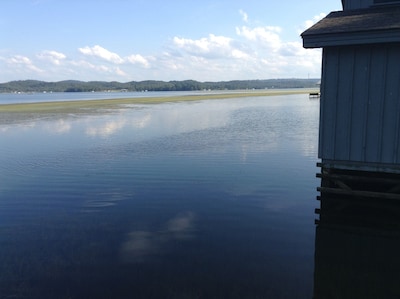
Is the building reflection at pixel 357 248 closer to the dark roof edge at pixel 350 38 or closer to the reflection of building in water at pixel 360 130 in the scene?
the reflection of building in water at pixel 360 130

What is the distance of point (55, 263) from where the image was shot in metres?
8.28

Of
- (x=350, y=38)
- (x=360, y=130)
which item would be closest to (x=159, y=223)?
(x=360, y=130)

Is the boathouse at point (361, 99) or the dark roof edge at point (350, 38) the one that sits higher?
the dark roof edge at point (350, 38)

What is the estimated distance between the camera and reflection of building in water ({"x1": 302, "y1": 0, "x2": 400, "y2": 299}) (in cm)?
936

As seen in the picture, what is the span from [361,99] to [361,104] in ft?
0.45

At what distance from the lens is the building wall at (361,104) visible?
32.3 feet

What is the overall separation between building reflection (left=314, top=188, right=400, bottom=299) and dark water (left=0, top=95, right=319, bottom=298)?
0.35 metres

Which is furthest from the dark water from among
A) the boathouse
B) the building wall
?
the building wall

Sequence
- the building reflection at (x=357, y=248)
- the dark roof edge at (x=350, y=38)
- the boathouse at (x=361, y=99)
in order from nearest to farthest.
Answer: the building reflection at (x=357, y=248), the dark roof edge at (x=350, y=38), the boathouse at (x=361, y=99)

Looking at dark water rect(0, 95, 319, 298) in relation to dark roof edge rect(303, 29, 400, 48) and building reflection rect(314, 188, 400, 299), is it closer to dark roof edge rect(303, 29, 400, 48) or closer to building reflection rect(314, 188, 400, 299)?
building reflection rect(314, 188, 400, 299)

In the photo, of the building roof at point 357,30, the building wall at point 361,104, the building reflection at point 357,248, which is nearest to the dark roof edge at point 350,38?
the building roof at point 357,30

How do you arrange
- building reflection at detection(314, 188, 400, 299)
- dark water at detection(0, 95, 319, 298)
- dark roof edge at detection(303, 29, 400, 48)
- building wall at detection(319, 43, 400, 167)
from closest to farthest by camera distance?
building reflection at detection(314, 188, 400, 299), dark water at detection(0, 95, 319, 298), dark roof edge at detection(303, 29, 400, 48), building wall at detection(319, 43, 400, 167)

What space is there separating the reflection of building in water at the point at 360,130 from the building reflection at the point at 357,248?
25 mm

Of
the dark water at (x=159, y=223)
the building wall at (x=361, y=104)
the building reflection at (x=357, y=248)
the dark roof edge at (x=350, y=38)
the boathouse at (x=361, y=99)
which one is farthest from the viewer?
the building wall at (x=361, y=104)
